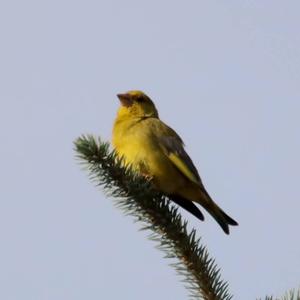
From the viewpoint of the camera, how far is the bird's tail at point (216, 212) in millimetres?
4977

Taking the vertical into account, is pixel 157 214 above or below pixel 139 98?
below

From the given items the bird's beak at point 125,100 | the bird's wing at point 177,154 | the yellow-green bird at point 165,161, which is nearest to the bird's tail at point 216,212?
the yellow-green bird at point 165,161

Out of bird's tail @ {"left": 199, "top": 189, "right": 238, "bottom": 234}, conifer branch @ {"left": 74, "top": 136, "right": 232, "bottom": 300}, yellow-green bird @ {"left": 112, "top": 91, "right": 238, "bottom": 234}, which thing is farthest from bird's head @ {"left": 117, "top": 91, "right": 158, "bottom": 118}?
conifer branch @ {"left": 74, "top": 136, "right": 232, "bottom": 300}

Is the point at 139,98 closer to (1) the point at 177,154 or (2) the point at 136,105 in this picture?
(2) the point at 136,105

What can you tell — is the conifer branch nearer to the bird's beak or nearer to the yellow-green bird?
the yellow-green bird

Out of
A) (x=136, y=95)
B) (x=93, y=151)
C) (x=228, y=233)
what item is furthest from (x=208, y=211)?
(x=93, y=151)

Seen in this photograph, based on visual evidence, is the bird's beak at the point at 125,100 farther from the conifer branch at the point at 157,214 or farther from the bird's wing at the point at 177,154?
the conifer branch at the point at 157,214

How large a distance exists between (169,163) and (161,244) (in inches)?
83.2

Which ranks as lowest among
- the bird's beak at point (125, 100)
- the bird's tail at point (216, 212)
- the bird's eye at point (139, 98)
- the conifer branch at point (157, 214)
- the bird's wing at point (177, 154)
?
the conifer branch at point (157, 214)

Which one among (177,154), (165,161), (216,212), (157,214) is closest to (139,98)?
(177,154)

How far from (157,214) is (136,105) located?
108 inches

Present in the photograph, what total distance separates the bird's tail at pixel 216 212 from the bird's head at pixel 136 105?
3.64ft

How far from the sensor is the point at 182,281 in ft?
9.08

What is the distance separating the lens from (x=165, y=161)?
516 centimetres
